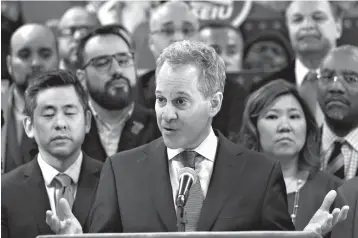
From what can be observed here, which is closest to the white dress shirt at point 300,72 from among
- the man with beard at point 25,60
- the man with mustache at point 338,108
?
the man with mustache at point 338,108

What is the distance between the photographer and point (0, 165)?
153 inches

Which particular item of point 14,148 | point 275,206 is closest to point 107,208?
point 275,206

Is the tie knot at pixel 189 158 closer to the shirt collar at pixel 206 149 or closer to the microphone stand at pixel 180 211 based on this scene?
the shirt collar at pixel 206 149

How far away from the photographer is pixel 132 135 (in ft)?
13.4

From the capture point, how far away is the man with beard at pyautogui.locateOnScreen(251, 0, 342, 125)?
176 inches

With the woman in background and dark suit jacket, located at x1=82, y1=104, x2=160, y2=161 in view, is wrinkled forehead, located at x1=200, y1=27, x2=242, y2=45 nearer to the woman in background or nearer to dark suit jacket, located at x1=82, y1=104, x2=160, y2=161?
dark suit jacket, located at x1=82, y1=104, x2=160, y2=161

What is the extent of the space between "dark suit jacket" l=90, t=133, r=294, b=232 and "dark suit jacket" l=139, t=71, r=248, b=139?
1.22 m

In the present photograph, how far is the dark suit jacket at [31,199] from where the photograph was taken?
337cm

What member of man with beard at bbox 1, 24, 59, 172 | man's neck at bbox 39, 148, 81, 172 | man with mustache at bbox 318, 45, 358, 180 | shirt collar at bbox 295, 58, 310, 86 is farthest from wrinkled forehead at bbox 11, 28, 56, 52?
man with mustache at bbox 318, 45, 358, 180

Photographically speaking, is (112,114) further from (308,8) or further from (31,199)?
(308,8)

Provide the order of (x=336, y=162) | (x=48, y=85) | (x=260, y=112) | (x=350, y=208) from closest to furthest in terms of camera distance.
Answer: (x=350, y=208) → (x=48, y=85) → (x=260, y=112) → (x=336, y=162)

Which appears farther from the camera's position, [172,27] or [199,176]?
[172,27]

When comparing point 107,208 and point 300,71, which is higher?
point 300,71

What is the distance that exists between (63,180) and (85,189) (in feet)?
0.34
